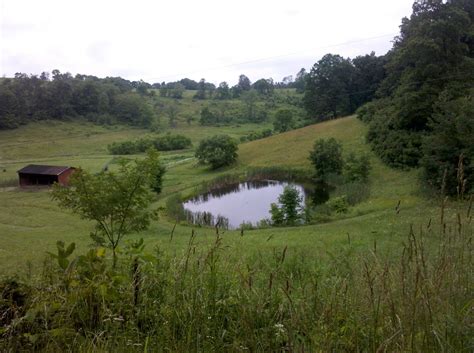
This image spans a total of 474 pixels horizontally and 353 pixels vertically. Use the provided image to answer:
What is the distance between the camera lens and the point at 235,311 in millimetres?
2844

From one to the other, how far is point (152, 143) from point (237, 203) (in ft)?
91.9

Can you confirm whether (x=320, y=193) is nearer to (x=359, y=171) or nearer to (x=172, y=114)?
(x=359, y=171)

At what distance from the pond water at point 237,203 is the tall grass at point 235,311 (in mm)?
22735

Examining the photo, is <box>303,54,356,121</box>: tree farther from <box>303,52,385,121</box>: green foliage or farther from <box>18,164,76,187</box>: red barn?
<box>18,164,76,187</box>: red barn

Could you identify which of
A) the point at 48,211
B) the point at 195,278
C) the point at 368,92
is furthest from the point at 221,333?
the point at 368,92

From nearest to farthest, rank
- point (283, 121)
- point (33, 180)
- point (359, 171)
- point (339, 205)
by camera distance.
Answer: point (339, 205)
point (359, 171)
point (33, 180)
point (283, 121)

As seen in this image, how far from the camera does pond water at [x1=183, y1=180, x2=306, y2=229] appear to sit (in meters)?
28.7

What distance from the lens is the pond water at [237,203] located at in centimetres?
2872

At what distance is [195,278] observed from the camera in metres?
3.01

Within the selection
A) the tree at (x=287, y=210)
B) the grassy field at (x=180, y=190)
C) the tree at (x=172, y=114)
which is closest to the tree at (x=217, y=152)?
the grassy field at (x=180, y=190)

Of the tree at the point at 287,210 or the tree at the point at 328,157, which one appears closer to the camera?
the tree at the point at 287,210

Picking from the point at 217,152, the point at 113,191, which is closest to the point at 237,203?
the point at 217,152

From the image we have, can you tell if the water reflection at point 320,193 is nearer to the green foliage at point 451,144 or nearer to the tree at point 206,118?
the green foliage at point 451,144

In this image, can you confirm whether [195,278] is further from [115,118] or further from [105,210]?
[115,118]
